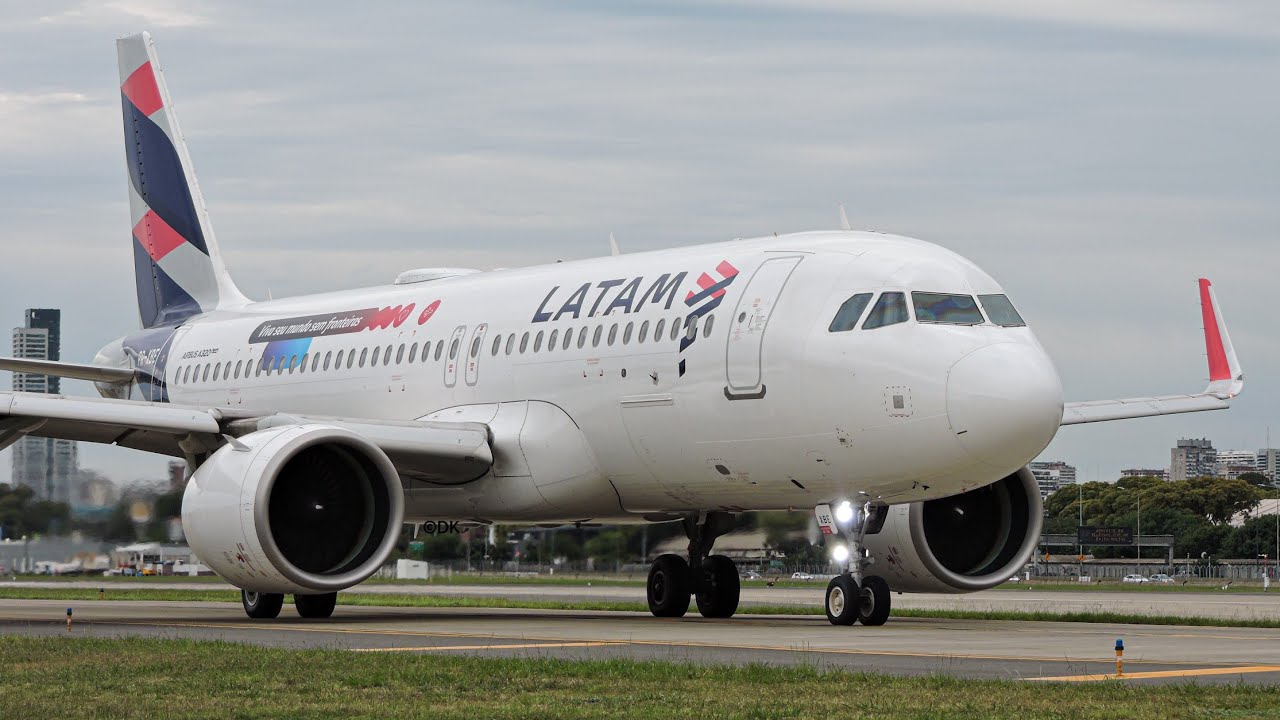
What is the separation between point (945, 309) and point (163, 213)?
18.1 m

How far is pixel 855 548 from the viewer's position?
19906 mm

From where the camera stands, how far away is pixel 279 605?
22906mm

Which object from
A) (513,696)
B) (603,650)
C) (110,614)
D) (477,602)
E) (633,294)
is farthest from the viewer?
(477,602)

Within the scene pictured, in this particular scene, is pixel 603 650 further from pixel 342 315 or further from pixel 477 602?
pixel 477 602

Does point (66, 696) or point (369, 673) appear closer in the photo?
point (66, 696)

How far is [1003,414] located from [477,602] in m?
15.6

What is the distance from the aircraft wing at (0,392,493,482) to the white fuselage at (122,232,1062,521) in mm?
552

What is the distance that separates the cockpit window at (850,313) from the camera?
1936 cm

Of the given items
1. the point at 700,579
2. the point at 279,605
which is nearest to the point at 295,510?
the point at 279,605

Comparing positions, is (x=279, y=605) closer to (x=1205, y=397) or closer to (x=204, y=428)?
(x=204, y=428)

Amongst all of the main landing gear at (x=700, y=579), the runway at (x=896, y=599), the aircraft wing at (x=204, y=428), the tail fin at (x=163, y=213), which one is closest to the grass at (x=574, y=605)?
the runway at (x=896, y=599)

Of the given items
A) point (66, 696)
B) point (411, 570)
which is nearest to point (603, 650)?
point (66, 696)

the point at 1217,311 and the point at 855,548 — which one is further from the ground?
the point at 1217,311

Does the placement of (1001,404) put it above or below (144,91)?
below
